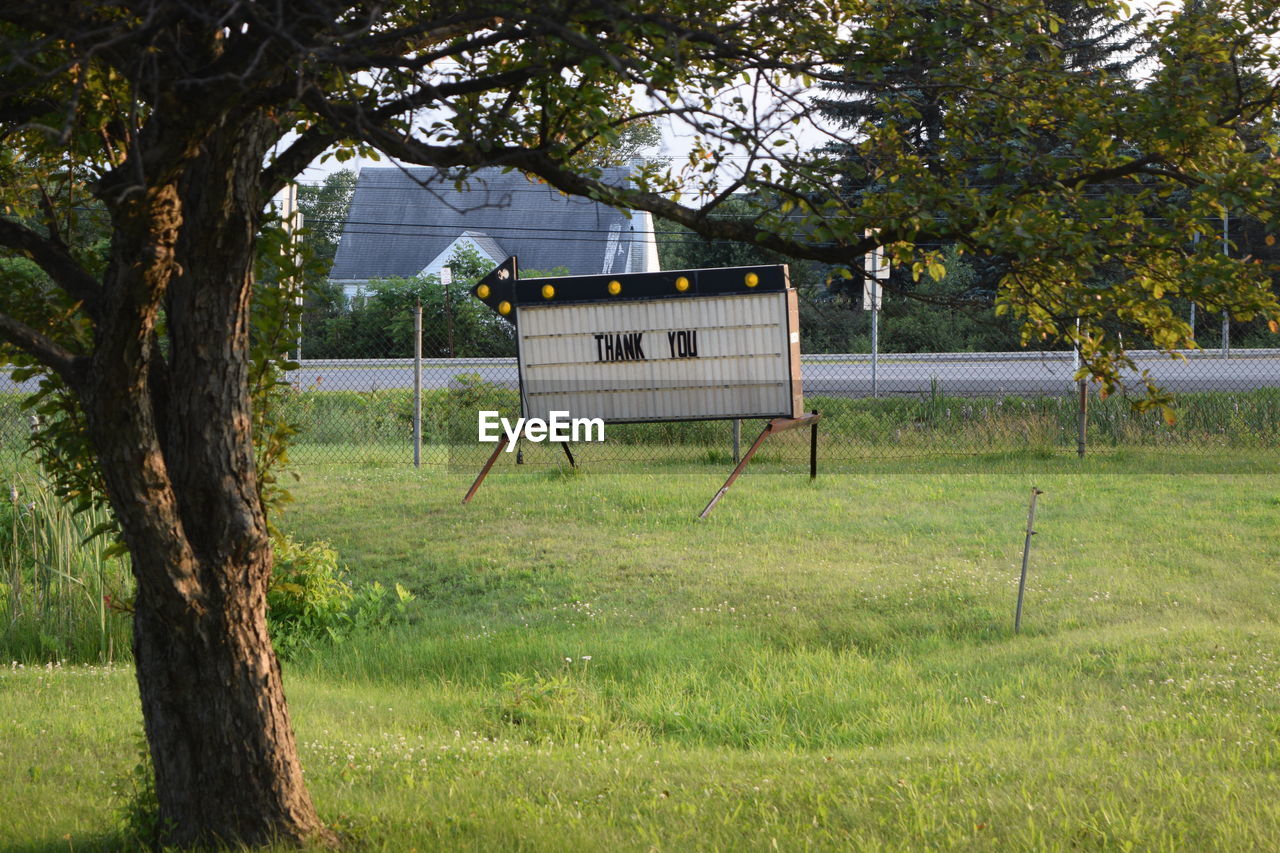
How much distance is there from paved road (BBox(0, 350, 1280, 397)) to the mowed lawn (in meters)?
9.16

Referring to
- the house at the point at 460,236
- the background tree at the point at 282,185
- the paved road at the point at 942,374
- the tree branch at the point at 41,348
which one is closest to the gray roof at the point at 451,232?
the house at the point at 460,236

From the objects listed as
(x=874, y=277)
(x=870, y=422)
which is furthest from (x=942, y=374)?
(x=874, y=277)

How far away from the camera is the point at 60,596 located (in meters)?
8.30

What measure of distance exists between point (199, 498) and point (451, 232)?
1401 inches

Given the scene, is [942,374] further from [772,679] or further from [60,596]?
[60,596]

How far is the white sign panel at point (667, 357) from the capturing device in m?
11.8

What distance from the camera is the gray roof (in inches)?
1410

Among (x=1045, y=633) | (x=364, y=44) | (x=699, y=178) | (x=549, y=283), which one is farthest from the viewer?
(x=549, y=283)

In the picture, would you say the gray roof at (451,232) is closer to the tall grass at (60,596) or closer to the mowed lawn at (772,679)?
the mowed lawn at (772,679)

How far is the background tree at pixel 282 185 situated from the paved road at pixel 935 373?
16.2 metres

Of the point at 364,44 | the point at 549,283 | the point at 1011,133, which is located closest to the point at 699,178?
the point at 1011,133

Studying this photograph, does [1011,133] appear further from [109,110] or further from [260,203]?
[109,110]

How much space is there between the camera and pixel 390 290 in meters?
29.2

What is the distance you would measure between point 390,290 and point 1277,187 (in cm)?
2670
